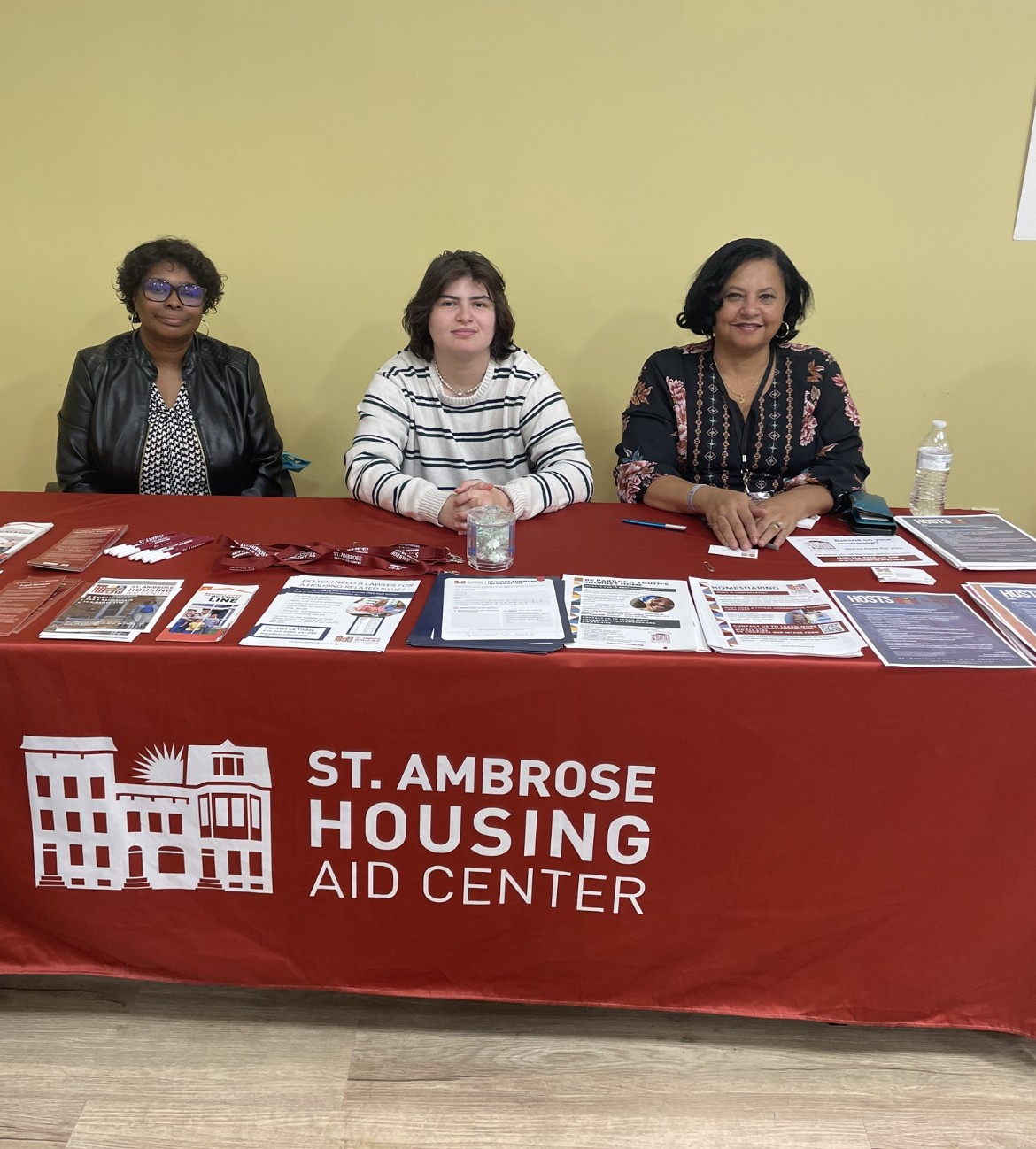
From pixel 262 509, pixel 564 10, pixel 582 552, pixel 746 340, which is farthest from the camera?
pixel 564 10

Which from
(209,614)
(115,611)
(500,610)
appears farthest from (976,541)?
(115,611)

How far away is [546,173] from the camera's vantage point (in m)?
2.44

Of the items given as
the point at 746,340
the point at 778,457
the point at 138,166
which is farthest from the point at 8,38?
the point at 778,457

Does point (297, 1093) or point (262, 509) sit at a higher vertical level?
point (262, 509)

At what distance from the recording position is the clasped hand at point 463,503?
5.31 feet

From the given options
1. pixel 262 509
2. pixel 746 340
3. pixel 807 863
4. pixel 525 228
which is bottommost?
pixel 807 863

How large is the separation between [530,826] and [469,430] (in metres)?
1.06

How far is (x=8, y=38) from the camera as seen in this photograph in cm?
239

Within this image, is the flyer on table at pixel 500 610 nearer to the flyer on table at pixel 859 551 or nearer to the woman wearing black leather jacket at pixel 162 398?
the flyer on table at pixel 859 551

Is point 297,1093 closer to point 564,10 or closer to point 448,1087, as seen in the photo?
point 448,1087

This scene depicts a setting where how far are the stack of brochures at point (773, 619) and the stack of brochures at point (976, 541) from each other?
1.04ft

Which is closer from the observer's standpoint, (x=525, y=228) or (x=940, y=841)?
(x=940, y=841)

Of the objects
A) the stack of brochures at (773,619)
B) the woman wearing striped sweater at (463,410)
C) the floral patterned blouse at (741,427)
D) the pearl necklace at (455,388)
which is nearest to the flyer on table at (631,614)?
the stack of brochures at (773,619)

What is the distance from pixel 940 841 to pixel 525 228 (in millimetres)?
1971
